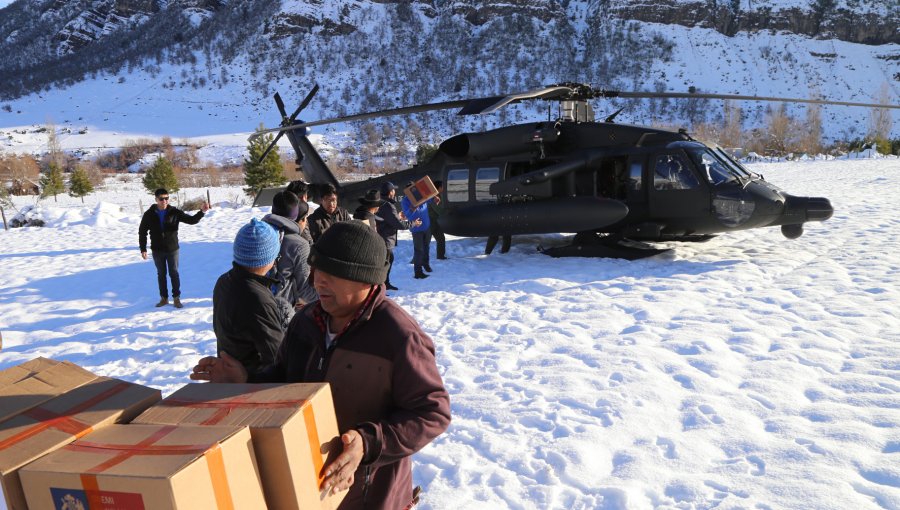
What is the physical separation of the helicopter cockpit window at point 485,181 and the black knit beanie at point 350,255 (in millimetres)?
7752

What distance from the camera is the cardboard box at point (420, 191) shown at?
324 inches

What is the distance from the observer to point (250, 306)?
2.79m

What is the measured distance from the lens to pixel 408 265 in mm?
9586

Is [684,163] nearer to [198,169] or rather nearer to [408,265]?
[408,265]

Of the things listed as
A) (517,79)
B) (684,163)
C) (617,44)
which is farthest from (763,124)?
(684,163)

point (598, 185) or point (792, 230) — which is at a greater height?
point (598, 185)

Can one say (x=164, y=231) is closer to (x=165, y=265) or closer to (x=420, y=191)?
(x=165, y=265)

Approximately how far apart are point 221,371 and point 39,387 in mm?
542

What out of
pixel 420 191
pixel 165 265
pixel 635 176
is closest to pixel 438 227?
pixel 420 191

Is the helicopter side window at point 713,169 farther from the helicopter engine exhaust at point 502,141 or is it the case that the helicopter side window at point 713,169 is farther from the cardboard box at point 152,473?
the cardboard box at point 152,473

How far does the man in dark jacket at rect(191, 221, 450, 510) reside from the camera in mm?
1715

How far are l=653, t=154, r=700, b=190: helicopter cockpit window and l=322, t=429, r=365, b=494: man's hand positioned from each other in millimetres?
7688

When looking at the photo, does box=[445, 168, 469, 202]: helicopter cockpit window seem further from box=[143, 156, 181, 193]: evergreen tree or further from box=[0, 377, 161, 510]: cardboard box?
box=[143, 156, 181, 193]: evergreen tree

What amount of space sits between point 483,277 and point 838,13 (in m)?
119
